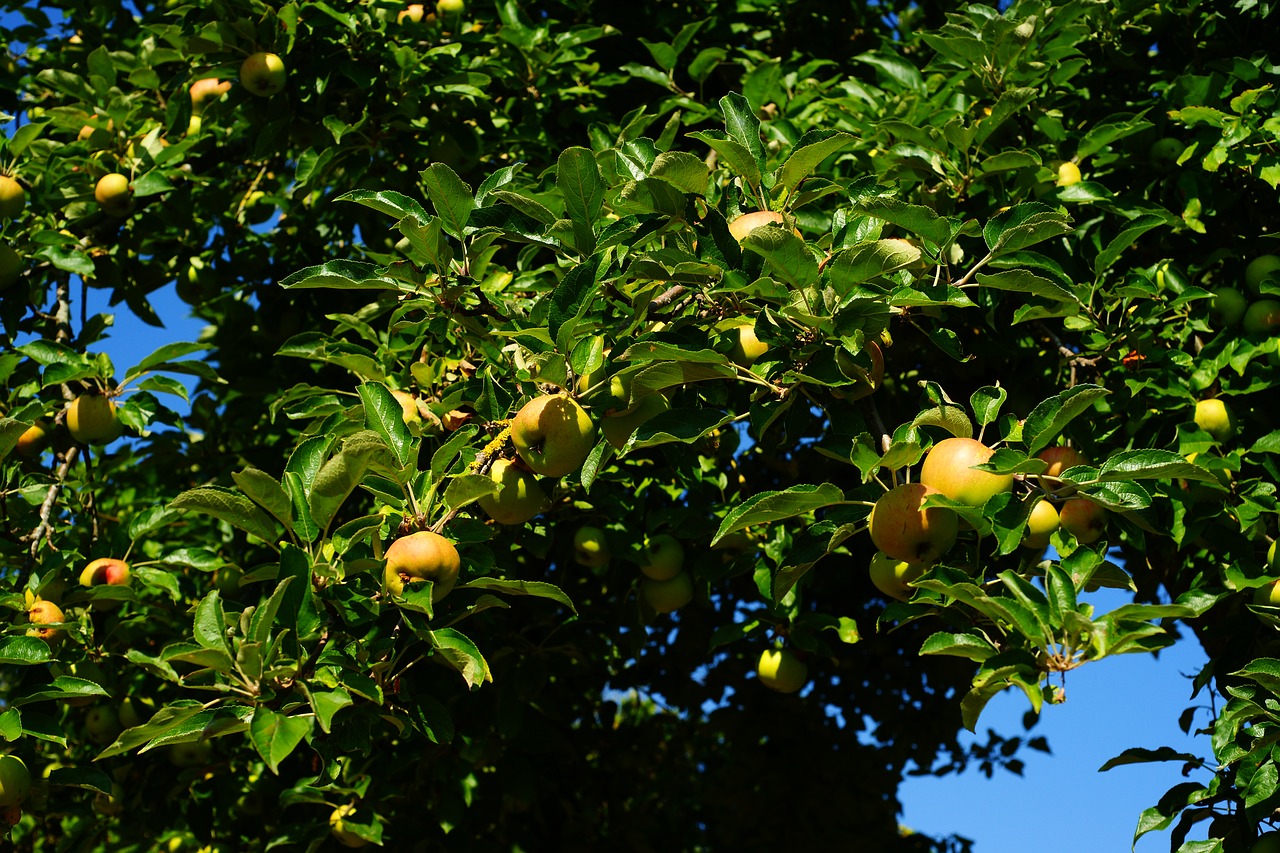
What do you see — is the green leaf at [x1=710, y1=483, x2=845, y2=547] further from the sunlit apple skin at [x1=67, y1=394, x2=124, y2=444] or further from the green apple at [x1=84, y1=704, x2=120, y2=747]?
the green apple at [x1=84, y1=704, x2=120, y2=747]

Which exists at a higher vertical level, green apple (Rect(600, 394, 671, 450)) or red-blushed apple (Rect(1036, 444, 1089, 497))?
red-blushed apple (Rect(1036, 444, 1089, 497))

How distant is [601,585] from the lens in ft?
14.0

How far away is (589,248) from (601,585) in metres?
2.23

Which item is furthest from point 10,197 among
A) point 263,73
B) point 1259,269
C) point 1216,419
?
point 1259,269

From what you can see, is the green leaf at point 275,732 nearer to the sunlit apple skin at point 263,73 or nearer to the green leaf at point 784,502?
the green leaf at point 784,502

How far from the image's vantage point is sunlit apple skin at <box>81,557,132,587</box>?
10.2ft

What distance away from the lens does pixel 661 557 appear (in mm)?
3131

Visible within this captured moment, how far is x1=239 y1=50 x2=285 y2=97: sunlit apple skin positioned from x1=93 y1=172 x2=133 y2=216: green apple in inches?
21.4

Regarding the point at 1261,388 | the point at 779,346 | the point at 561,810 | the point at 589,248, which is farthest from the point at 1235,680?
the point at 561,810

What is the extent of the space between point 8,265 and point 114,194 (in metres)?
0.43

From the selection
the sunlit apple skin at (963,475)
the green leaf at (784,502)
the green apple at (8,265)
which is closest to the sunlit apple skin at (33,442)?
the green apple at (8,265)

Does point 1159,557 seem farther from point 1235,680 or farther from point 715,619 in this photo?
point 715,619

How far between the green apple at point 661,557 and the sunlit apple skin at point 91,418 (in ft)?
5.32

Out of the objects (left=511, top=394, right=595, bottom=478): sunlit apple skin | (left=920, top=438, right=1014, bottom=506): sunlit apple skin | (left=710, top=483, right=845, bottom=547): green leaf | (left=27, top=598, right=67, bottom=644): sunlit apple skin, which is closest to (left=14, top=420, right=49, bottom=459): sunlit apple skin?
(left=27, top=598, right=67, bottom=644): sunlit apple skin
